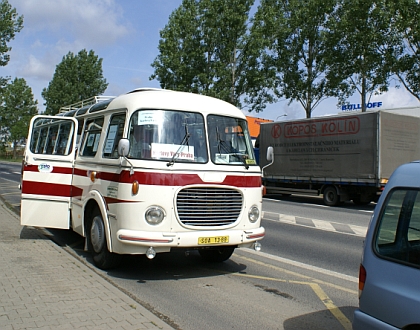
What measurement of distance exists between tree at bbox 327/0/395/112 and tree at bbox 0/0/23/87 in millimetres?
22896

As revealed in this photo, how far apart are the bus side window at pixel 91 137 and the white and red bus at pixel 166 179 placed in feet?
0.07

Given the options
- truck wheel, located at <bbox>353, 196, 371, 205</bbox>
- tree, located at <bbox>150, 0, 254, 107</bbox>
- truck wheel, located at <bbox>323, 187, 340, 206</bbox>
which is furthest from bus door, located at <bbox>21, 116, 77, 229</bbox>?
tree, located at <bbox>150, 0, 254, 107</bbox>

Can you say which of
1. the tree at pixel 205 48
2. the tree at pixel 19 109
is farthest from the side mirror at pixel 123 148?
the tree at pixel 19 109

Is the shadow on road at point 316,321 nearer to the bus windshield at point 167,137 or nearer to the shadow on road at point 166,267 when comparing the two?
the shadow on road at point 166,267

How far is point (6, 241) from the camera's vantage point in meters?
8.63

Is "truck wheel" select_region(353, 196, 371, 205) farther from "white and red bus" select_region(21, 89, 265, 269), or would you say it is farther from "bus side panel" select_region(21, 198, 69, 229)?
"bus side panel" select_region(21, 198, 69, 229)

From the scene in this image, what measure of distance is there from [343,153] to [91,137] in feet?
41.7

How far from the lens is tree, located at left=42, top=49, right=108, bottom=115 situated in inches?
2330

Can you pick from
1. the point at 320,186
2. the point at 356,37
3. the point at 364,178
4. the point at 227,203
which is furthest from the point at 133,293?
the point at 356,37

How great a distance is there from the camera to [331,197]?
19078mm

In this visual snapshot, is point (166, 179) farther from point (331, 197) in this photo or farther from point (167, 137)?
point (331, 197)

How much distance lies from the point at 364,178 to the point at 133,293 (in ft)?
44.3

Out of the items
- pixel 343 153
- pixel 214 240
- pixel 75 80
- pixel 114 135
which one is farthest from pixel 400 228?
pixel 75 80

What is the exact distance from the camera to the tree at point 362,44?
79.9 ft
